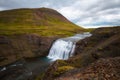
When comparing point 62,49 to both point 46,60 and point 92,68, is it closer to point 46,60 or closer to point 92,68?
point 46,60

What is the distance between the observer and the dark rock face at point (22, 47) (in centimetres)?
6322

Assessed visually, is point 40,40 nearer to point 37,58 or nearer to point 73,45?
point 37,58

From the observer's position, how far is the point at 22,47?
66.0 m

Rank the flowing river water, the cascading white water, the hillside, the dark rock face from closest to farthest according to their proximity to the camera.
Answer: the hillside, the flowing river water, the cascading white water, the dark rock face

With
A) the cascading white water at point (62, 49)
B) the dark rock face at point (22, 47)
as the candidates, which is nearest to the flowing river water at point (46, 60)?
the cascading white water at point (62, 49)

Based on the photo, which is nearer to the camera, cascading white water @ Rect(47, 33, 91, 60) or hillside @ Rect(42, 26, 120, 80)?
hillside @ Rect(42, 26, 120, 80)

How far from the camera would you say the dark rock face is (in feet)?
207

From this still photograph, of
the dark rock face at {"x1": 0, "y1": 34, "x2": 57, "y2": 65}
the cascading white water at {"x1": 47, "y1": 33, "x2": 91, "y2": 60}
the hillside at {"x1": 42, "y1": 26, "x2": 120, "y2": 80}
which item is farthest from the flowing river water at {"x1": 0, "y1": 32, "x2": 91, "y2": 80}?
the hillside at {"x1": 42, "y1": 26, "x2": 120, "y2": 80}

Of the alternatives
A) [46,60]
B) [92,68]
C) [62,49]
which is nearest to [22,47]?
[46,60]

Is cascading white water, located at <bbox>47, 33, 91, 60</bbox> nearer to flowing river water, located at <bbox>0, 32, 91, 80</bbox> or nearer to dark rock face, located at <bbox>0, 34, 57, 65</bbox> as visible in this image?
flowing river water, located at <bbox>0, 32, 91, 80</bbox>

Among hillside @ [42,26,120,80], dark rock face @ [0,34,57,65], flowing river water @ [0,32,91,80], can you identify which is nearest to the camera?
hillside @ [42,26,120,80]

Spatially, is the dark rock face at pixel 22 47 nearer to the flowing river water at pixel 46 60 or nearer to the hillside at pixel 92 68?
the flowing river water at pixel 46 60

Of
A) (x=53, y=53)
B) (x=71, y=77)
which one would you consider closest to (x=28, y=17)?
(x=53, y=53)

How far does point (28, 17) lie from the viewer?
141250 mm
